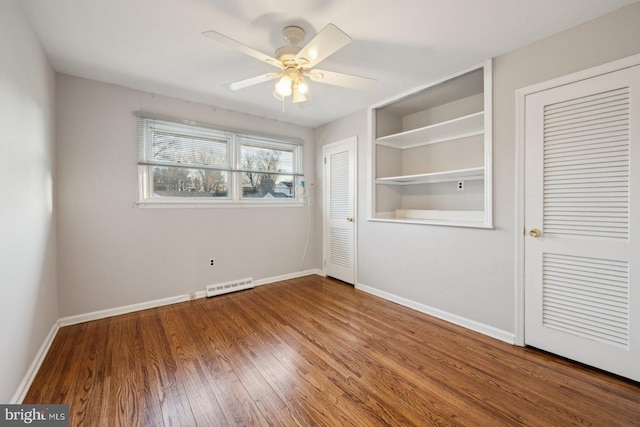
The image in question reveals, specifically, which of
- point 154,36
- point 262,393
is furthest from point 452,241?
point 154,36

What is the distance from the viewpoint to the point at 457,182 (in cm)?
320

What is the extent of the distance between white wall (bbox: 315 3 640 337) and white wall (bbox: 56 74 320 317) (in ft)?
7.04

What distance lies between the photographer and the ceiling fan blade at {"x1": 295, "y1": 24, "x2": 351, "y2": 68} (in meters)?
1.51

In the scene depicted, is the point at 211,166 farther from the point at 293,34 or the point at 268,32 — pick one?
the point at 293,34

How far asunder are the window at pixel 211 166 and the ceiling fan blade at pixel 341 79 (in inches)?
75.2

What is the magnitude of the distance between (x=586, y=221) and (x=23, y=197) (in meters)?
3.82

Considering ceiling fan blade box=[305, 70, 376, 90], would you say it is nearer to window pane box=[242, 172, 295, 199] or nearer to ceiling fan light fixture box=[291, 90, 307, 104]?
ceiling fan light fixture box=[291, 90, 307, 104]

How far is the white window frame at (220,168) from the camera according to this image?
299 cm

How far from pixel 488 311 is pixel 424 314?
2.10 feet

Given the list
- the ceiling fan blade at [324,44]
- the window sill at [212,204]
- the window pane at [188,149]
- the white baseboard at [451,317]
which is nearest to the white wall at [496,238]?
the white baseboard at [451,317]

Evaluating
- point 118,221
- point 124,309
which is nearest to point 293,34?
point 118,221

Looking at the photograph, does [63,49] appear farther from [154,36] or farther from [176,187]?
[176,187]

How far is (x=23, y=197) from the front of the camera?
1740 mm

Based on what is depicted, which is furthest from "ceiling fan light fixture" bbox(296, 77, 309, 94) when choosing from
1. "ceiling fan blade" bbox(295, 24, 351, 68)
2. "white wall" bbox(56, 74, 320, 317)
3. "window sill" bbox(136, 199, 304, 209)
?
"window sill" bbox(136, 199, 304, 209)
